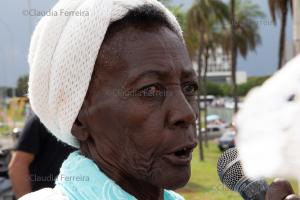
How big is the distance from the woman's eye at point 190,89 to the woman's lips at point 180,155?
0.49 feet

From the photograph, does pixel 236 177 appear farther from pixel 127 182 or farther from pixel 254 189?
pixel 127 182

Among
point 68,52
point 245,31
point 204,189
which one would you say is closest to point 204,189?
point 204,189

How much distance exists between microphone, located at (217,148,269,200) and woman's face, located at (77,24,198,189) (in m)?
0.28

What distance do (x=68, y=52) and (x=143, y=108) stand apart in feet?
0.78

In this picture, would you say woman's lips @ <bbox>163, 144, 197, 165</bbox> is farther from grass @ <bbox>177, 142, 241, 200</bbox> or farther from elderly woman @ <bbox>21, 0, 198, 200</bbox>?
grass @ <bbox>177, 142, 241, 200</bbox>

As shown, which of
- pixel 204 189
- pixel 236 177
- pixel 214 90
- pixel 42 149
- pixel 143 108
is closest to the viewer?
pixel 143 108

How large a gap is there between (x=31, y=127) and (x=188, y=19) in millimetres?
21297

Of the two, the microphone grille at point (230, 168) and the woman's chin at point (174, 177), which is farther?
the microphone grille at point (230, 168)

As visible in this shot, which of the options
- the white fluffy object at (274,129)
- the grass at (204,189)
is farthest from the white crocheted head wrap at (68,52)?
the grass at (204,189)

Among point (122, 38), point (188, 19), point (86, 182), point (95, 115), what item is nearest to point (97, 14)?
point (122, 38)

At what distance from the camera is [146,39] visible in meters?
1.36

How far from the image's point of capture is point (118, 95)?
1.32 meters

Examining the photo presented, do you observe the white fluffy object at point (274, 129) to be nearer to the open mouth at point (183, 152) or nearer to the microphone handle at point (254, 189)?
the microphone handle at point (254, 189)

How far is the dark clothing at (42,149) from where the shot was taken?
3.52 metres
